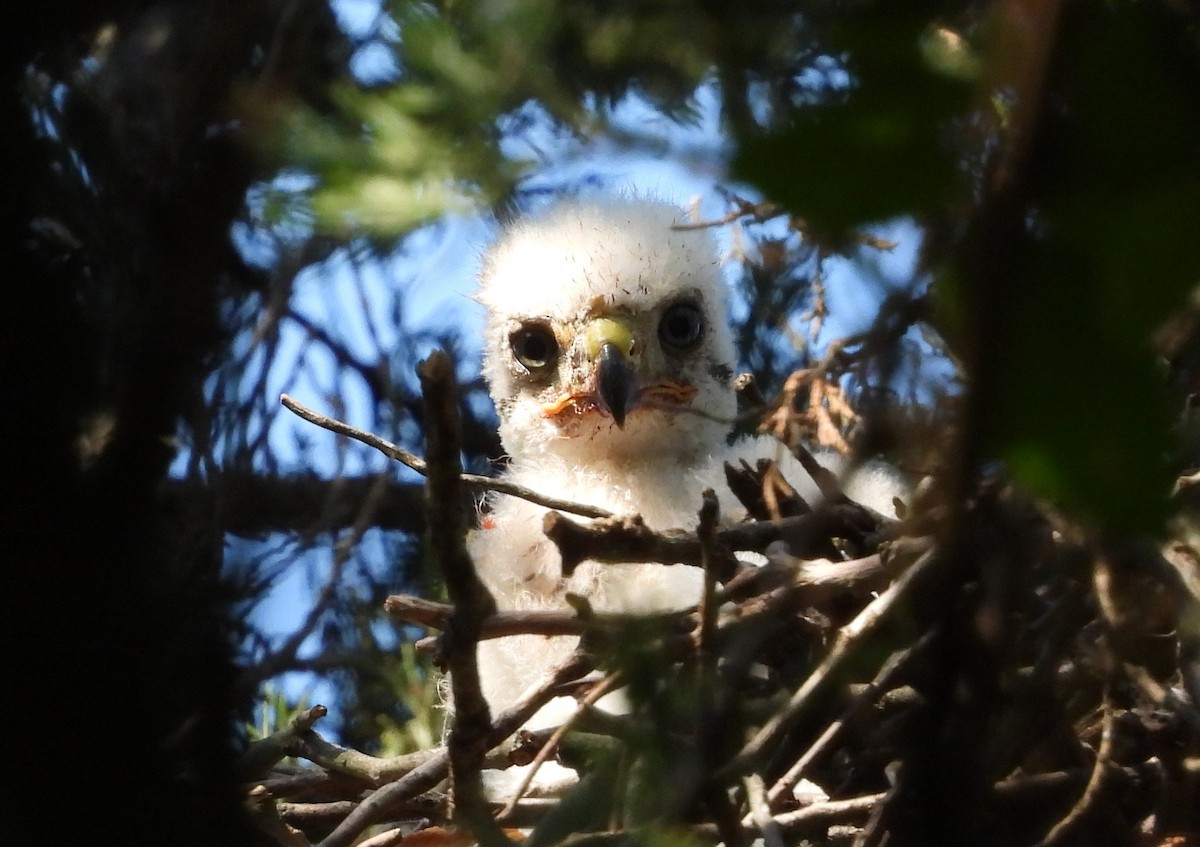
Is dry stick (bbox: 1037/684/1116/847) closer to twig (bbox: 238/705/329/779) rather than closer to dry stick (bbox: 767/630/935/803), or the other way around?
dry stick (bbox: 767/630/935/803)

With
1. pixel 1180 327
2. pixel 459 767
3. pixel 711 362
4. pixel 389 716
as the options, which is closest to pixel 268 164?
pixel 459 767

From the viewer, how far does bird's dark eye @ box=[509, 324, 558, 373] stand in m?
2.44

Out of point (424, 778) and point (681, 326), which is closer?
point (424, 778)

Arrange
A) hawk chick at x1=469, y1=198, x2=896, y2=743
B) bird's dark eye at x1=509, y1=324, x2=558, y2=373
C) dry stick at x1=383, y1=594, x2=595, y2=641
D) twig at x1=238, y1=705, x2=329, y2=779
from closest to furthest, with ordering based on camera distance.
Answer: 1. dry stick at x1=383, y1=594, x2=595, y2=641
2. twig at x1=238, y1=705, x2=329, y2=779
3. hawk chick at x1=469, y1=198, x2=896, y2=743
4. bird's dark eye at x1=509, y1=324, x2=558, y2=373

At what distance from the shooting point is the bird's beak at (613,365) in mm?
2232

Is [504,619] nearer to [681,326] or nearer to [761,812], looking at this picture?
[761,812]

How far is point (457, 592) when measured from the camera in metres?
1.06

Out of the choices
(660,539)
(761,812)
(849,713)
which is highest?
(660,539)

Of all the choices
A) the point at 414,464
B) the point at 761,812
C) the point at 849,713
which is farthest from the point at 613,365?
the point at 761,812

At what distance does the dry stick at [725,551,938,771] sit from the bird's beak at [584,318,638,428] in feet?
3.83

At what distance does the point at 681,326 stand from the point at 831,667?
1.60 metres

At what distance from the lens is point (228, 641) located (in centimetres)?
108

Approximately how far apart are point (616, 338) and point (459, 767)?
124 centimetres

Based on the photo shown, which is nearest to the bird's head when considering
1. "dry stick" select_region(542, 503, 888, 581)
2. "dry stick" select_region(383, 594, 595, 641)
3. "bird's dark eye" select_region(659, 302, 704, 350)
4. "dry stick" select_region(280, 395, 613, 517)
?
"bird's dark eye" select_region(659, 302, 704, 350)
